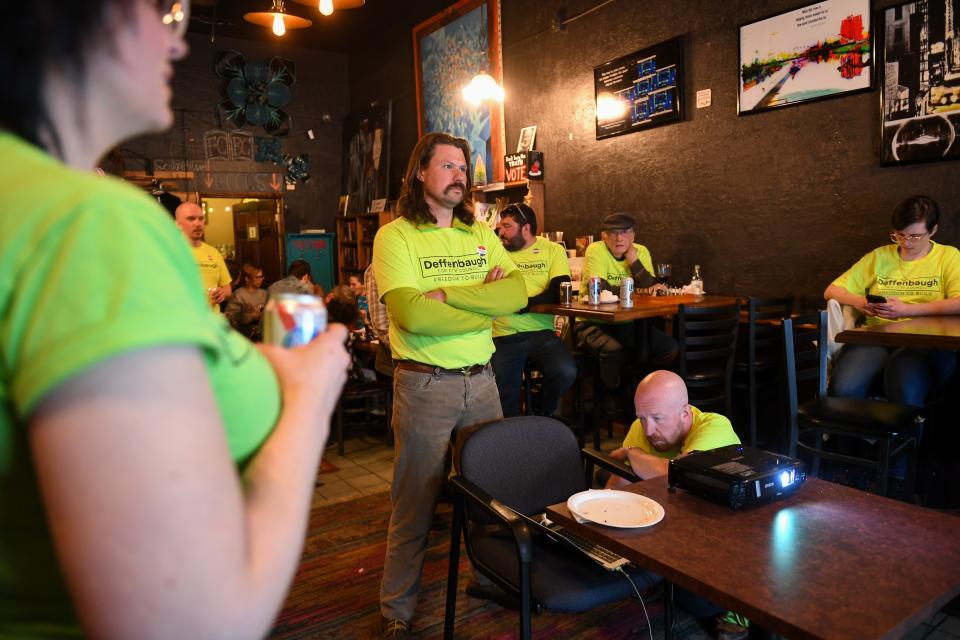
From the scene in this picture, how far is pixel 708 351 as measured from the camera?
4039 millimetres

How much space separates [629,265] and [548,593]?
3.67 meters

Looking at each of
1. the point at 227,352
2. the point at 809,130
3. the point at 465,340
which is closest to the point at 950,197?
the point at 809,130

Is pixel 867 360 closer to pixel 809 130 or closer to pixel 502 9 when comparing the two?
pixel 809 130

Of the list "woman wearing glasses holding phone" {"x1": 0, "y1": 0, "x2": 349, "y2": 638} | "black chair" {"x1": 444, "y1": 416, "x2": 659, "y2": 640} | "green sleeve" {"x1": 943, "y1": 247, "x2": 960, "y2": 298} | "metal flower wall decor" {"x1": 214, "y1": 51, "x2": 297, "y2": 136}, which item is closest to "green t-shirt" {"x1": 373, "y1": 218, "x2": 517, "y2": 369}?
"black chair" {"x1": 444, "y1": 416, "x2": 659, "y2": 640}

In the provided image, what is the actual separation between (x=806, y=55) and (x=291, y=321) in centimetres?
483

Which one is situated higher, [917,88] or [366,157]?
[366,157]

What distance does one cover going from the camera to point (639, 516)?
1628 millimetres

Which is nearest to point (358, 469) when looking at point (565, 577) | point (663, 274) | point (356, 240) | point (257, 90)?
point (663, 274)

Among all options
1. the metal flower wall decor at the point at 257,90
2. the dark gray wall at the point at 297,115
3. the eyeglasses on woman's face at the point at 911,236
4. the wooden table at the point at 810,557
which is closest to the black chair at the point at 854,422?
the eyeglasses on woman's face at the point at 911,236

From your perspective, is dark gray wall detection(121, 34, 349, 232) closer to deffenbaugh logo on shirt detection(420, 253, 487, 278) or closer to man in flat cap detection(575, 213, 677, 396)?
man in flat cap detection(575, 213, 677, 396)

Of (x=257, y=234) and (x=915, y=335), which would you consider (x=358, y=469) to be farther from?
(x=257, y=234)

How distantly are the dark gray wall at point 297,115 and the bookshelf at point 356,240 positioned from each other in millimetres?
424

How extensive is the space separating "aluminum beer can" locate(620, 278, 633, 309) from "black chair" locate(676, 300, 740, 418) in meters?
0.34

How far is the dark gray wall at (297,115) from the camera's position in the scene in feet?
30.0
